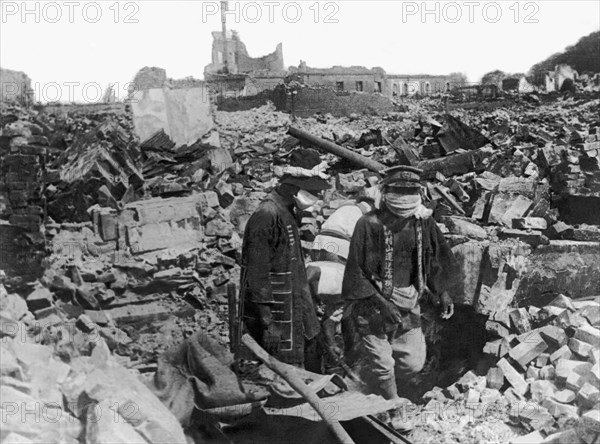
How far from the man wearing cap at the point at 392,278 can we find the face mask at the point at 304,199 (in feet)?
1.42

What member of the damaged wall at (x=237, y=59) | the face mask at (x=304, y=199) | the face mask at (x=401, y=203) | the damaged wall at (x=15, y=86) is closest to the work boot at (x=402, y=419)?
the face mask at (x=401, y=203)

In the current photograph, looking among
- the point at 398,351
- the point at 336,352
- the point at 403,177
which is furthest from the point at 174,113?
the point at 398,351

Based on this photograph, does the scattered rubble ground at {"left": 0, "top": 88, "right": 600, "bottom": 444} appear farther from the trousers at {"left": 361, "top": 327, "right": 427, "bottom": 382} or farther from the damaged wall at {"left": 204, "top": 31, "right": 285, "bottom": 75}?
the damaged wall at {"left": 204, "top": 31, "right": 285, "bottom": 75}

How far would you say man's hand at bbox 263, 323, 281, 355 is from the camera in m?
4.20

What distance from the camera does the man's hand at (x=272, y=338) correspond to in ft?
13.8

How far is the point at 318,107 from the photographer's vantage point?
4.92 meters

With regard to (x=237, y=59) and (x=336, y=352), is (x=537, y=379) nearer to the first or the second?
(x=336, y=352)

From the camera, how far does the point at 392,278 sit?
14.9ft

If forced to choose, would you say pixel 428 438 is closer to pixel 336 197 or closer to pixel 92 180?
pixel 336 197

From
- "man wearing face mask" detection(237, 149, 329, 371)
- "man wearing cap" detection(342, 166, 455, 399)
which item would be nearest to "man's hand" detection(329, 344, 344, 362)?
"man wearing cap" detection(342, 166, 455, 399)

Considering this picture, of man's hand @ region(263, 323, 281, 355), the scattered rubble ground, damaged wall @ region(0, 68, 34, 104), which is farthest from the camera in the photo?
man's hand @ region(263, 323, 281, 355)

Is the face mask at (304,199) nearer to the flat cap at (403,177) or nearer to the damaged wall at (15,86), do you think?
the flat cap at (403,177)

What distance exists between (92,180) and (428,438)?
3.31m

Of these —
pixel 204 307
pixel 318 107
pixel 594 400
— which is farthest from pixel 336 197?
pixel 594 400
